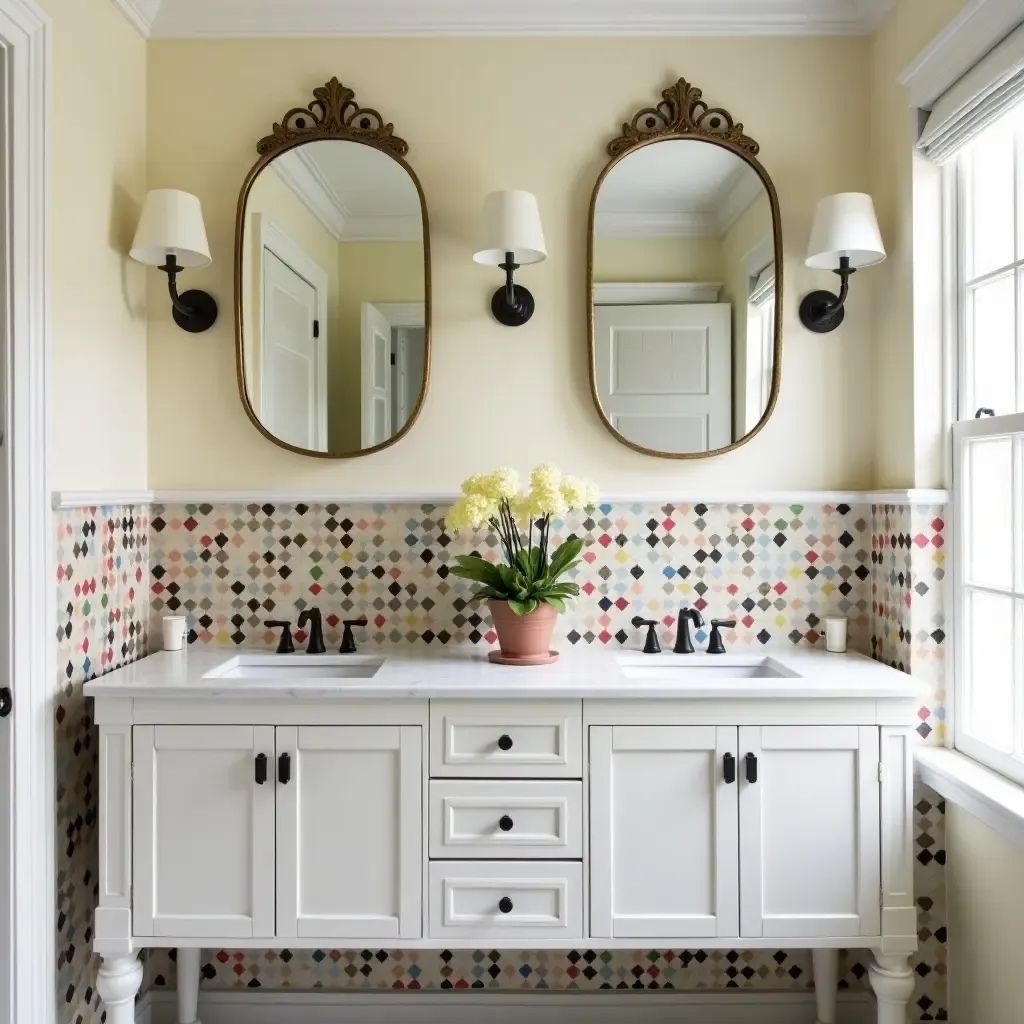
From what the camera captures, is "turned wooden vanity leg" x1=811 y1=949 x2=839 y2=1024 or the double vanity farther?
"turned wooden vanity leg" x1=811 y1=949 x2=839 y2=1024

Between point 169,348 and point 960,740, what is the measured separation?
87.6 inches

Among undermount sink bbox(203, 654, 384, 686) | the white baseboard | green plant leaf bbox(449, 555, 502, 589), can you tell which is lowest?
the white baseboard

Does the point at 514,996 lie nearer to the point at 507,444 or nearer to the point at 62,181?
the point at 507,444

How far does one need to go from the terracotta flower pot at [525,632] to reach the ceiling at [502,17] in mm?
1533

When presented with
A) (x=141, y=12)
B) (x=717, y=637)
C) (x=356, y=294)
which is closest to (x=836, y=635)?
(x=717, y=637)

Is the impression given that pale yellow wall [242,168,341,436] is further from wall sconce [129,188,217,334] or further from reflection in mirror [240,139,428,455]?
wall sconce [129,188,217,334]

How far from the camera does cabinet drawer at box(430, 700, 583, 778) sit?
195cm

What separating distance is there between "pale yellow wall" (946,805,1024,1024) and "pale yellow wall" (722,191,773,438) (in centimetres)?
111

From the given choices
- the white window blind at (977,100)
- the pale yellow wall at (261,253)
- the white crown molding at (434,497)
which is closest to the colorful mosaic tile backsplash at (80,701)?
the white crown molding at (434,497)

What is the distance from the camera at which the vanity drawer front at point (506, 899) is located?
1.95 metres

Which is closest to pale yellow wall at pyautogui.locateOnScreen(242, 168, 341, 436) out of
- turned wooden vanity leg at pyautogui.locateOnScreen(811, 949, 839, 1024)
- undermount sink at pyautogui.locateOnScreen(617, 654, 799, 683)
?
undermount sink at pyautogui.locateOnScreen(617, 654, 799, 683)

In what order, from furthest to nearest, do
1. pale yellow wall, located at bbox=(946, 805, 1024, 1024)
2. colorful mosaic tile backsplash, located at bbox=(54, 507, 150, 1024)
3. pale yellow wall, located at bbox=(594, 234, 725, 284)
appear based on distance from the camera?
pale yellow wall, located at bbox=(594, 234, 725, 284)
colorful mosaic tile backsplash, located at bbox=(54, 507, 150, 1024)
pale yellow wall, located at bbox=(946, 805, 1024, 1024)

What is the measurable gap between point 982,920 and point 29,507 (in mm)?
2225

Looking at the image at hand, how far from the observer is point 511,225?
2.26 metres
